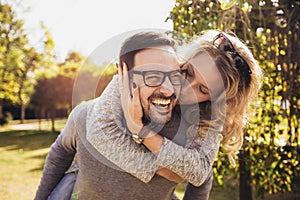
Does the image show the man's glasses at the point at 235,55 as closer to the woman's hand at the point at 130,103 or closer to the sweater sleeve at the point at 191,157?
the sweater sleeve at the point at 191,157

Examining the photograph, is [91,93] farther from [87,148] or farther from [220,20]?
[220,20]

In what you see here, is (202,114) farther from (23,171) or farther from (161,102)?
(23,171)

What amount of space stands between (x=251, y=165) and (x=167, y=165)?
2.34m

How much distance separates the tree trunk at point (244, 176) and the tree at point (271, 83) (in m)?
0.03

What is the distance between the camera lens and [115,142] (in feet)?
3.59

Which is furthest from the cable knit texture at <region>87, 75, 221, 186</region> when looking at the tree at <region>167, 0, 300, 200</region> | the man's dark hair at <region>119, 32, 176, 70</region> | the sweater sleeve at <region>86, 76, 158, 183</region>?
the tree at <region>167, 0, 300, 200</region>

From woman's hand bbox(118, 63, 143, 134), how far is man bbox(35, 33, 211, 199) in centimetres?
2

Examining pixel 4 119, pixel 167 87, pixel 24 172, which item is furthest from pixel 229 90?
pixel 4 119

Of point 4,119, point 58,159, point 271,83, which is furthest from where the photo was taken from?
point 4,119

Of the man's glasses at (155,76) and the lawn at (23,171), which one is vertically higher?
the man's glasses at (155,76)

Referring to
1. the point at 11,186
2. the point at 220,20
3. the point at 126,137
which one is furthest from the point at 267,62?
the point at 11,186

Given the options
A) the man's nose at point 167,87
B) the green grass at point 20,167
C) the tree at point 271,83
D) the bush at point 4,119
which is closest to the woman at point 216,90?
the man's nose at point 167,87

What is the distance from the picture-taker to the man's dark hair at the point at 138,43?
40.4 inches

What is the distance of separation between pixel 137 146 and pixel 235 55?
0.39m
